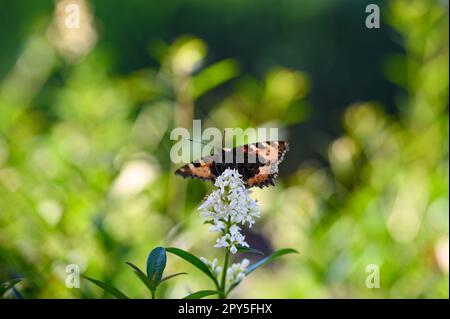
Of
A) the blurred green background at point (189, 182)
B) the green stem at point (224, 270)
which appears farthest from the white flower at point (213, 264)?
the blurred green background at point (189, 182)

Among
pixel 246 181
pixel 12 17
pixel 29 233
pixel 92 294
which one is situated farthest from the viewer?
pixel 12 17

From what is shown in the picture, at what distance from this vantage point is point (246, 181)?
0.75 m

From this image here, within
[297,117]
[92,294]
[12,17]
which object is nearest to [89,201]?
[92,294]

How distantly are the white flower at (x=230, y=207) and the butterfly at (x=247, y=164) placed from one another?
26 millimetres

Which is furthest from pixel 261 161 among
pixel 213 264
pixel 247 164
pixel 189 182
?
pixel 189 182

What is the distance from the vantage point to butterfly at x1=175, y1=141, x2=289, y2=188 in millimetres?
760

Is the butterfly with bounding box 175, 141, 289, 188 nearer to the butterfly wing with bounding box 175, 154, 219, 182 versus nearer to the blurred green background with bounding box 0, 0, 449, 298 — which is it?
the butterfly wing with bounding box 175, 154, 219, 182

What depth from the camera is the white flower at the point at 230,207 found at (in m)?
0.72

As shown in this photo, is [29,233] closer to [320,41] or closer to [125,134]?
[125,134]

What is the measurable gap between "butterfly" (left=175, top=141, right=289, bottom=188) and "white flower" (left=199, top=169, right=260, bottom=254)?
0.09ft

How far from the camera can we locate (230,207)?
2.36ft

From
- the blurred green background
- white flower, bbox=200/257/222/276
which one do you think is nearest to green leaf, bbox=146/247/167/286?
white flower, bbox=200/257/222/276
